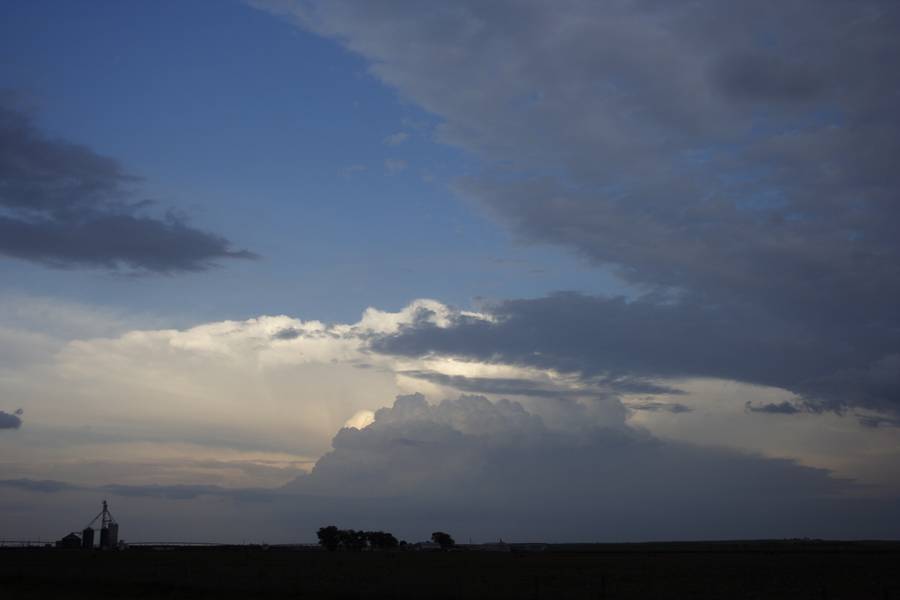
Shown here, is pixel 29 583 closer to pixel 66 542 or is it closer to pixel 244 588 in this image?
pixel 244 588

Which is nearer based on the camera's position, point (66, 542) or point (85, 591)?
point (85, 591)

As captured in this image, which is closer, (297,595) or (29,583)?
(297,595)

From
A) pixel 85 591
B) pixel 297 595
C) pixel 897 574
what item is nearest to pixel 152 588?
pixel 85 591

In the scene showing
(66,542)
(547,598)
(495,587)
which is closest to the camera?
(547,598)

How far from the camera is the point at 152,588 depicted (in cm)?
4694

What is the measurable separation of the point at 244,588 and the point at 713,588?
97.9ft

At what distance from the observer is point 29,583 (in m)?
52.2

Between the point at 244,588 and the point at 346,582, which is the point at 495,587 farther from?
the point at 244,588

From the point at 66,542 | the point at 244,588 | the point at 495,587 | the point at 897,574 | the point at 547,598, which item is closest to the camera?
the point at 547,598

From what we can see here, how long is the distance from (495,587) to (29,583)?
3035 centimetres

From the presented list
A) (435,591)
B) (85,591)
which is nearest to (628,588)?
(435,591)

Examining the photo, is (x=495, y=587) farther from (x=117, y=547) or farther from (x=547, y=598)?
(x=117, y=547)

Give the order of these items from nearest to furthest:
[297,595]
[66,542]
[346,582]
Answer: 1. [297,595]
2. [346,582]
3. [66,542]

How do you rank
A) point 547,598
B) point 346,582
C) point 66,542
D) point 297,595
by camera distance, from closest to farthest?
1. point 547,598
2. point 297,595
3. point 346,582
4. point 66,542
